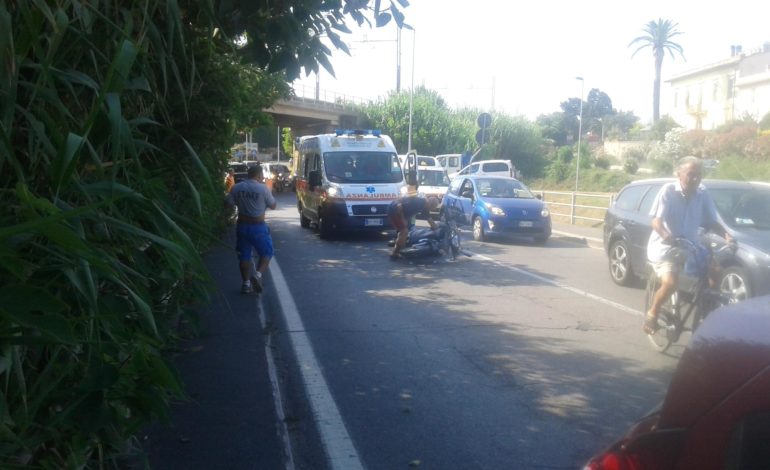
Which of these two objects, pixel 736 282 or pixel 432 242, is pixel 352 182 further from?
pixel 736 282

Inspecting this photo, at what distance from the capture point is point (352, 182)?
64.2 feet

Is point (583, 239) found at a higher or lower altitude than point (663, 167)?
lower

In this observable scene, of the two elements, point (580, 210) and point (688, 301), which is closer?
point (688, 301)

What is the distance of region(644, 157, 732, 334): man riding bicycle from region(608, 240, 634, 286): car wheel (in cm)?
398

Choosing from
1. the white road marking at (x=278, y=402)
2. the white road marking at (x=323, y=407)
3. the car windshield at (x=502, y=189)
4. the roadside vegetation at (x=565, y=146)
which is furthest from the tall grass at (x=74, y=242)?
the roadside vegetation at (x=565, y=146)

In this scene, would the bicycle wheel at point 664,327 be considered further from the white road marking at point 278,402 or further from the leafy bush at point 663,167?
the leafy bush at point 663,167

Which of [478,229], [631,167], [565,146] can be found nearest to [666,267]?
[478,229]

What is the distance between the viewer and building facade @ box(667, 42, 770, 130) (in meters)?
52.7

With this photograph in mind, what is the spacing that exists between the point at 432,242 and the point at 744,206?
20.1 feet

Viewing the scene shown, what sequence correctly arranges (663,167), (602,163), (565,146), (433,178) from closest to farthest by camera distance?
(433,178) < (663,167) < (602,163) < (565,146)

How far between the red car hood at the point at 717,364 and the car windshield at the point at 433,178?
28937 mm

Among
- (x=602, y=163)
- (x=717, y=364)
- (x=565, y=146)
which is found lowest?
(x=717, y=364)

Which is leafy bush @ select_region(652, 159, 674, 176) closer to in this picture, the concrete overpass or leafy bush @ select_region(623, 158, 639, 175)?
leafy bush @ select_region(623, 158, 639, 175)

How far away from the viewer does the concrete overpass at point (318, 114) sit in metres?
51.0
